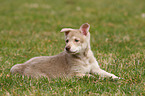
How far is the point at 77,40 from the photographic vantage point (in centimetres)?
538

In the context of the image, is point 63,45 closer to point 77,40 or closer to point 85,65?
point 85,65

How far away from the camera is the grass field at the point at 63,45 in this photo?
4.75 meters

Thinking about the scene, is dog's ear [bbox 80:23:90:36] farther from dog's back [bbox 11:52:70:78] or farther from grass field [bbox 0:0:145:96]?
grass field [bbox 0:0:145:96]

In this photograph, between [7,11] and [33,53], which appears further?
[7,11]

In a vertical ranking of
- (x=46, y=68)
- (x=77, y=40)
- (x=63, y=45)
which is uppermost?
(x=77, y=40)

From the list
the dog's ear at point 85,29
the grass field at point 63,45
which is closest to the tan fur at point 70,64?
the dog's ear at point 85,29

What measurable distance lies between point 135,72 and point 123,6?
1214cm

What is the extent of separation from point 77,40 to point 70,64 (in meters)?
0.63

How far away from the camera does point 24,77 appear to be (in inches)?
207

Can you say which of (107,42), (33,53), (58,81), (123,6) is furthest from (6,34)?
(123,6)

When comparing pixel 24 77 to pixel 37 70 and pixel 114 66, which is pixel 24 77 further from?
pixel 114 66

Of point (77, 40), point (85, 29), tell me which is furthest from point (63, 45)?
Answer: point (77, 40)

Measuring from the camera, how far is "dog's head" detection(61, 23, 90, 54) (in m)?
5.20

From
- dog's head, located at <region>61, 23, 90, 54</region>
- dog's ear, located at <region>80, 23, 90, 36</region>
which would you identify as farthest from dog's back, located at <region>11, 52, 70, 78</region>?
dog's ear, located at <region>80, 23, 90, 36</region>
